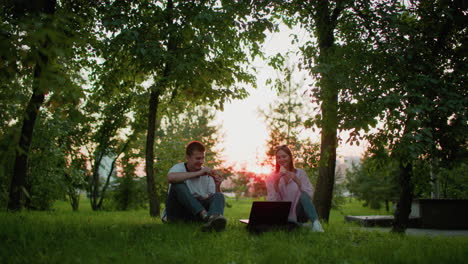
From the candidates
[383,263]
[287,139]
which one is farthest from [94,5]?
[287,139]

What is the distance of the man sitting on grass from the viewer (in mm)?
5410

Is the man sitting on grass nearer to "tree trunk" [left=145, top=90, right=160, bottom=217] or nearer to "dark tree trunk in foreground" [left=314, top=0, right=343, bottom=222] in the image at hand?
"dark tree trunk in foreground" [left=314, top=0, right=343, bottom=222]

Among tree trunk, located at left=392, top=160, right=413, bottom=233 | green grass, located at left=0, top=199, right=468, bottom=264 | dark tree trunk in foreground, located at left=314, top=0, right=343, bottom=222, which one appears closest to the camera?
green grass, located at left=0, top=199, right=468, bottom=264

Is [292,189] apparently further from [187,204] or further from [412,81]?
[412,81]

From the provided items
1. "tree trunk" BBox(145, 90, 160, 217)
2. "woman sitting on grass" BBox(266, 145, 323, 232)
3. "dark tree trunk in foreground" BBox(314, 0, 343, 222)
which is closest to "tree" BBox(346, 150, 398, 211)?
"dark tree trunk in foreground" BBox(314, 0, 343, 222)

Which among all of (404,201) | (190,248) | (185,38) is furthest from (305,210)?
(185,38)

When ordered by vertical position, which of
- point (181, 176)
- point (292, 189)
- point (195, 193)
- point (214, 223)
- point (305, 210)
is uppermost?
point (181, 176)

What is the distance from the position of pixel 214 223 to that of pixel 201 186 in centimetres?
109

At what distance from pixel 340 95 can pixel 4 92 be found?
5.16m

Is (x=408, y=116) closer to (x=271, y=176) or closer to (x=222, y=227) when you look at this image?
(x=271, y=176)

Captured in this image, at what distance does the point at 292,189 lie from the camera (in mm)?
6219

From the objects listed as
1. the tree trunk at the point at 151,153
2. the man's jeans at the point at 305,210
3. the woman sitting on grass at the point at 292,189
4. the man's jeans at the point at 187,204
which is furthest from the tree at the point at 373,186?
the man's jeans at the point at 187,204

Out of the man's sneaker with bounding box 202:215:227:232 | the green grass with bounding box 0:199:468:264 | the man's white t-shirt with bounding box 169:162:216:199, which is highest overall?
the man's white t-shirt with bounding box 169:162:216:199

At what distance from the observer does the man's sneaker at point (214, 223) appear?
5.07m
